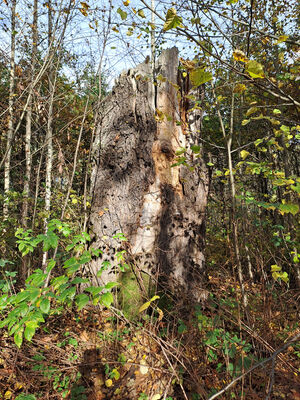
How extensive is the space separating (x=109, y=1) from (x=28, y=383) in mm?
4600

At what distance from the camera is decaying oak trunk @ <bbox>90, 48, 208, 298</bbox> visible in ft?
9.03

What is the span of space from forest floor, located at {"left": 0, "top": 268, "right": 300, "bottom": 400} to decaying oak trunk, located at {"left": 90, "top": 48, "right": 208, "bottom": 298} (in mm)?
640

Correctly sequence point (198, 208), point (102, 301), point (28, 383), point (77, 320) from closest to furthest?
point (102, 301)
point (28, 383)
point (77, 320)
point (198, 208)

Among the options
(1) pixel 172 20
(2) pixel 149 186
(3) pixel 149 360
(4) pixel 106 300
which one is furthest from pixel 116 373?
(1) pixel 172 20

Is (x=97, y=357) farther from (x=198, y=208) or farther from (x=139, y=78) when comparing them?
(x=139, y=78)

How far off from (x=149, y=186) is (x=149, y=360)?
6.19 feet

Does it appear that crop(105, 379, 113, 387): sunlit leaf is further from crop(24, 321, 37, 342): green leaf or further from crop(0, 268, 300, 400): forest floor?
crop(24, 321, 37, 342): green leaf

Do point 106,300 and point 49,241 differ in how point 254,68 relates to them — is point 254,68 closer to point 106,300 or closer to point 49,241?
point 106,300

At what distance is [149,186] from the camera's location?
287 centimetres

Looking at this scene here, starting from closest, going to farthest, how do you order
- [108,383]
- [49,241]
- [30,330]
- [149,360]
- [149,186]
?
[30,330]
[49,241]
[108,383]
[149,360]
[149,186]

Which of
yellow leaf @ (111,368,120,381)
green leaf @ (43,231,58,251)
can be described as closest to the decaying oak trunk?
yellow leaf @ (111,368,120,381)

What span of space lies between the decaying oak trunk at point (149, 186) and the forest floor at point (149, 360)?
0.64 metres

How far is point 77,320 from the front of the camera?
2484 millimetres

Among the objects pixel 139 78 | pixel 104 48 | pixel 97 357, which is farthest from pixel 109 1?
pixel 97 357
